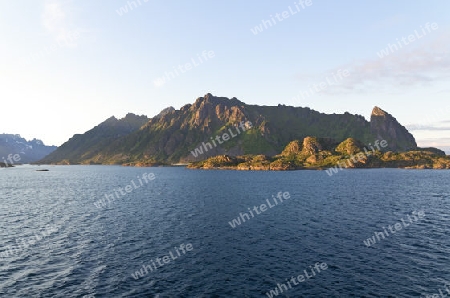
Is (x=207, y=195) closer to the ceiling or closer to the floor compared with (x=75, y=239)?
closer to the floor

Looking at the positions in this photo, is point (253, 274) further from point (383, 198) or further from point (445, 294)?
point (383, 198)

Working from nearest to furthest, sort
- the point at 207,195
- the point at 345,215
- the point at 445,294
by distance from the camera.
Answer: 1. the point at 445,294
2. the point at 345,215
3. the point at 207,195

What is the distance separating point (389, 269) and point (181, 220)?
54.3m

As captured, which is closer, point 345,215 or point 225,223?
point 225,223

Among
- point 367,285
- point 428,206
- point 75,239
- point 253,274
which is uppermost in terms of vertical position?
point 75,239

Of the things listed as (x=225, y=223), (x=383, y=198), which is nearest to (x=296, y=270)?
(x=225, y=223)

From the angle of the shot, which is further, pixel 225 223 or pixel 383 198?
pixel 383 198

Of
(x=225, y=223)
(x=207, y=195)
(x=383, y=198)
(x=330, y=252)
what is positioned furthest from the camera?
(x=207, y=195)

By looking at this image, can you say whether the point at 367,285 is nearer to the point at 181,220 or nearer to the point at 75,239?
the point at 181,220

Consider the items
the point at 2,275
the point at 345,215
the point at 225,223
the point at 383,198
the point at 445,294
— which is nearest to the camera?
the point at 445,294

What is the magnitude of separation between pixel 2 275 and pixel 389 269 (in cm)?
6317

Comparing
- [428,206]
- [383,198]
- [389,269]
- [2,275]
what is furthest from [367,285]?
[383,198]

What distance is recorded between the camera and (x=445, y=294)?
39.9 m

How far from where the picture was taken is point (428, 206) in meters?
105
